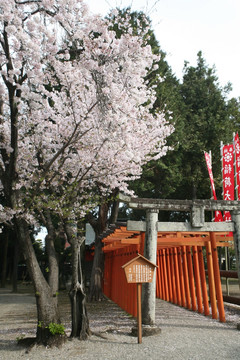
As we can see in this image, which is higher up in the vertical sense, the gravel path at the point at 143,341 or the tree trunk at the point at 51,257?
the tree trunk at the point at 51,257

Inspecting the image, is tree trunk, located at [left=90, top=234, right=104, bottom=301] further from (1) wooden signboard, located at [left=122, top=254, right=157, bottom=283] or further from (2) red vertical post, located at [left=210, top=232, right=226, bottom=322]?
(1) wooden signboard, located at [left=122, top=254, right=157, bottom=283]

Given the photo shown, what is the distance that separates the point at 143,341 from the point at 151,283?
116 cm

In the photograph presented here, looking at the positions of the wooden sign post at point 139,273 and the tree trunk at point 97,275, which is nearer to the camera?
the wooden sign post at point 139,273

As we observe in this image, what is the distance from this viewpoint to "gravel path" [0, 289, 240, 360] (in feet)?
18.4

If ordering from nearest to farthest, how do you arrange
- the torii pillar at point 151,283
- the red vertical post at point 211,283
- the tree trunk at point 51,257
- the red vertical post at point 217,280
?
the torii pillar at point 151,283, the tree trunk at point 51,257, the red vertical post at point 217,280, the red vertical post at point 211,283

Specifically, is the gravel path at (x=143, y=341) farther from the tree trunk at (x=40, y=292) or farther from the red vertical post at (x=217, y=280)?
the tree trunk at (x=40, y=292)

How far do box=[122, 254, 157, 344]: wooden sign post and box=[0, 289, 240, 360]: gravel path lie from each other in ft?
1.70

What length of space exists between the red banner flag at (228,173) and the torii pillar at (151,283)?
7.16 metres

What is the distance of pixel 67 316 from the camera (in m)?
9.52

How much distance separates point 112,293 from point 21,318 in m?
4.99

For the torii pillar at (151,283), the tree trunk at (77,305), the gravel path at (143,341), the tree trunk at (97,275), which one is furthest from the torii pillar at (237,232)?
the tree trunk at (97,275)

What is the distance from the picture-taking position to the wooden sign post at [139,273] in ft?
20.2

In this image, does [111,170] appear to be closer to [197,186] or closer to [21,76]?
[21,76]

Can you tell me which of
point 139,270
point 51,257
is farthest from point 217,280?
point 51,257
